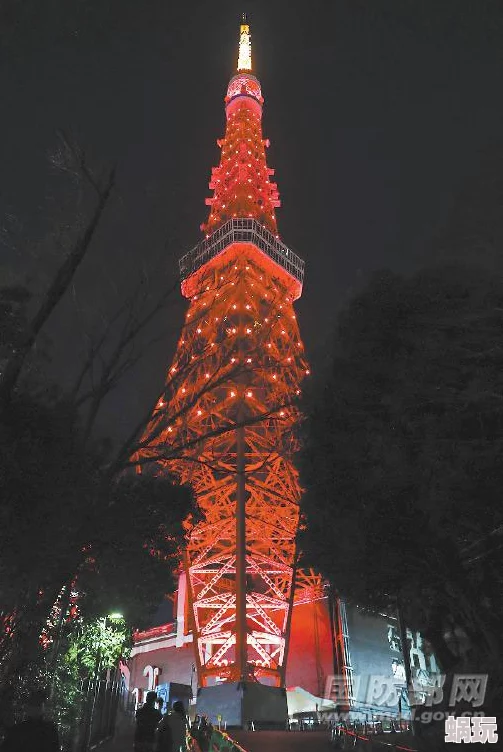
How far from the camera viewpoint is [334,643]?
32.0 meters

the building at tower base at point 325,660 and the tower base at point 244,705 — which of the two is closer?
the tower base at point 244,705

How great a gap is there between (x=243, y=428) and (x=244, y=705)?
12.2 m

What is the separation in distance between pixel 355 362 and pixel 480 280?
9.22 feet

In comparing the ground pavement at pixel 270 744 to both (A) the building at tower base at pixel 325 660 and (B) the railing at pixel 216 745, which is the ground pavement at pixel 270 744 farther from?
(A) the building at tower base at pixel 325 660

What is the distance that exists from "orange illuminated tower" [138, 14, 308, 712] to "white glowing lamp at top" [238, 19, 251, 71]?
536 centimetres

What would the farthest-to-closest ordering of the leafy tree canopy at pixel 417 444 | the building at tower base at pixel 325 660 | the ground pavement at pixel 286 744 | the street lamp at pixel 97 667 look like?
the building at tower base at pixel 325 660 < the ground pavement at pixel 286 744 < the leafy tree canopy at pixel 417 444 < the street lamp at pixel 97 667

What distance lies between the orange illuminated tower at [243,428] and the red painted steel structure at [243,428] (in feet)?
0.24

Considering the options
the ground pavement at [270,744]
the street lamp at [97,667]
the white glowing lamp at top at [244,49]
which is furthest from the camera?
the white glowing lamp at top at [244,49]

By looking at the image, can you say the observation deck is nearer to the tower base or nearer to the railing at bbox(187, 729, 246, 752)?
the tower base

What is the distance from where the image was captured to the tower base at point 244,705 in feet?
68.9

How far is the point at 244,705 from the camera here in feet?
69.7

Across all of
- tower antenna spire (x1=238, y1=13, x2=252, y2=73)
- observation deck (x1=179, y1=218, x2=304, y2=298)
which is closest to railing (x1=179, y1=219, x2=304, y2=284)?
observation deck (x1=179, y1=218, x2=304, y2=298)

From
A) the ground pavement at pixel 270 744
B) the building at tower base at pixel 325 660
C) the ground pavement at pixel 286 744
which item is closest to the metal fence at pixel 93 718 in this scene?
the ground pavement at pixel 270 744

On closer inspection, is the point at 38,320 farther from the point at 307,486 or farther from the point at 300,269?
the point at 300,269
